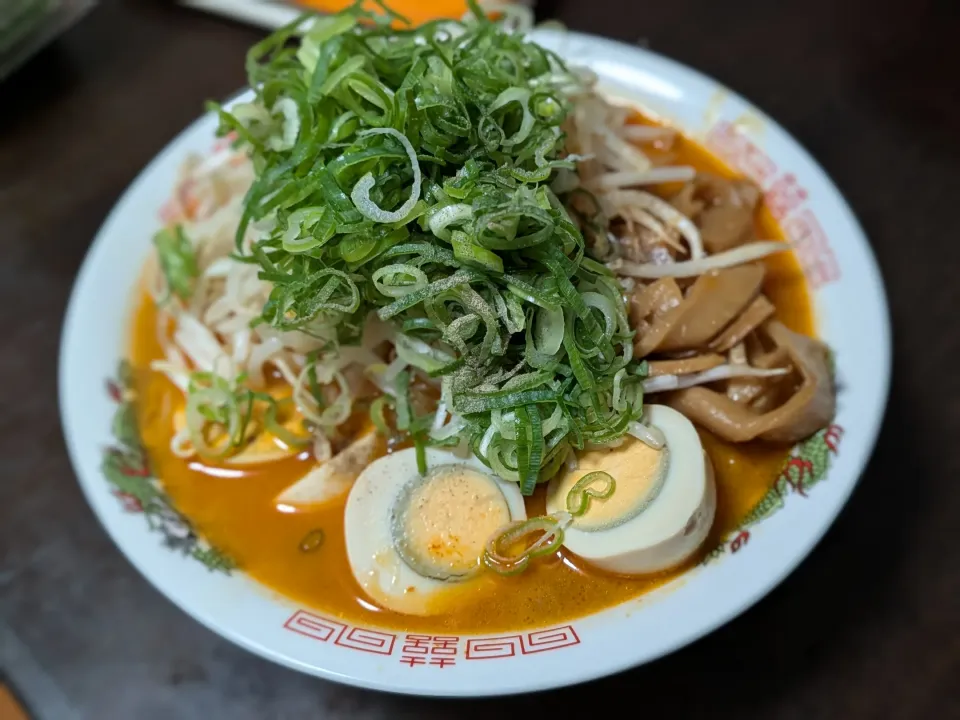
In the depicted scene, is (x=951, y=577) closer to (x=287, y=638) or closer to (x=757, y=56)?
(x=287, y=638)

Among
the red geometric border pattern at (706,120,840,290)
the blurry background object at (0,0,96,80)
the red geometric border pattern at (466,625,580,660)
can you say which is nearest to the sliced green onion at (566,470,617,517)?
the red geometric border pattern at (466,625,580,660)

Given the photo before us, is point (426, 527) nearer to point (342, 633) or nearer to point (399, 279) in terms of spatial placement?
point (342, 633)

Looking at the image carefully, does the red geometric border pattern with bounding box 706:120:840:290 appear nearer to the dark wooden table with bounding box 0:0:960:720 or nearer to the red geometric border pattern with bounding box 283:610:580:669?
the dark wooden table with bounding box 0:0:960:720

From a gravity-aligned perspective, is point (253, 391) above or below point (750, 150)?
below

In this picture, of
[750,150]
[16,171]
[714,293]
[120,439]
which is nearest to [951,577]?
[714,293]

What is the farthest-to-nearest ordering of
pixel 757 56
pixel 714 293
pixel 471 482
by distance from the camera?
pixel 757 56 < pixel 714 293 < pixel 471 482

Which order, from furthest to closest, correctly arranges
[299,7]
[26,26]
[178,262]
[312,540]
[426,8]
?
[26,26]
[299,7]
[426,8]
[178,262]
[312,540]

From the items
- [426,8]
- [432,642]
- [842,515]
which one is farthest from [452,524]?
[426,8]
